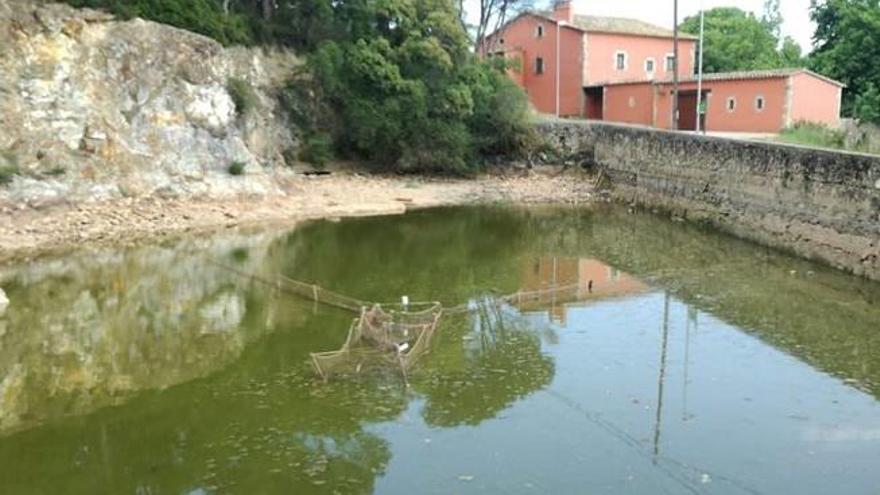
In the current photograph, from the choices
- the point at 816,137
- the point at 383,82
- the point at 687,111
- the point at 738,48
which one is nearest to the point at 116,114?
the point at 383,82

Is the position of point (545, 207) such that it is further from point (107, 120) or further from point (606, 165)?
point (107, 120)

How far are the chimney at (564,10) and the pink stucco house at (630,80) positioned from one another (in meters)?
0.06

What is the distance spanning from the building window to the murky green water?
2699cm

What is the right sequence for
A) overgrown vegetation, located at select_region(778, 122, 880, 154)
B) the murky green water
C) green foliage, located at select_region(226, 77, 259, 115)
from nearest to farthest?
the murky green water, overgrown vegetation, located at select_region(778, 122, 880, 154), green foliage, located at select_region(226, 77, 259, 115)

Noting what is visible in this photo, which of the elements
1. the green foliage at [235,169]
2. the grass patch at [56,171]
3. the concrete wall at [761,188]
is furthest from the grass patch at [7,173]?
the concrete wall at [761,188]

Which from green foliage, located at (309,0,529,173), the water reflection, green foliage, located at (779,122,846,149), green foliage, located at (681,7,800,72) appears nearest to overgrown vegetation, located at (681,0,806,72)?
green foliage, located at (681,7,800,72)

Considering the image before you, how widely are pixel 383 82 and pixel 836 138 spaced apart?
53.5 feet

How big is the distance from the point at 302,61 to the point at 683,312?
76.8 ft

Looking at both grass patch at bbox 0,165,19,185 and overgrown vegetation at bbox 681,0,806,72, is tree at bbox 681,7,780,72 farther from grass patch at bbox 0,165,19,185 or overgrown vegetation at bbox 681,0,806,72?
grass patch at bbox 0,165,19,185

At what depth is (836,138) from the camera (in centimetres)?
2852

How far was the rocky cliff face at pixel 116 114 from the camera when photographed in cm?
2461

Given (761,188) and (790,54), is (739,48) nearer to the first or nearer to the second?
(790,54)

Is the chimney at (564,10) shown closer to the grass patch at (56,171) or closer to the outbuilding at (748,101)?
the outbuilding at (748,101)

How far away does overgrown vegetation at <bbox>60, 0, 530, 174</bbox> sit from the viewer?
1270 inches
